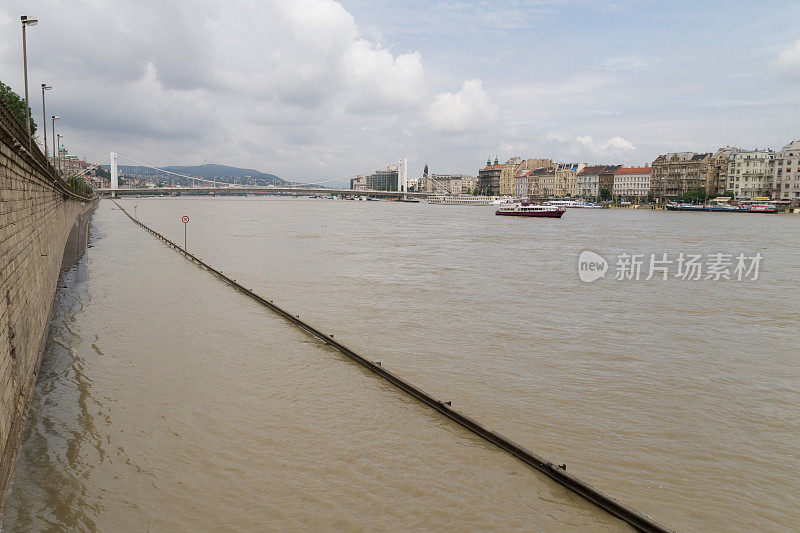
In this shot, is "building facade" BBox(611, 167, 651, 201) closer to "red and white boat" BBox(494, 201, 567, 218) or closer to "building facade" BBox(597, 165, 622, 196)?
"building facade" BBox(597, 165, 622, 196)

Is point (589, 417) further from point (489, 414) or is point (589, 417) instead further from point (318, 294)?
point (318, 294)

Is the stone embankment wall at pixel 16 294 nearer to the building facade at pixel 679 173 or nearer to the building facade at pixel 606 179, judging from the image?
the building facade at pixel 679 173

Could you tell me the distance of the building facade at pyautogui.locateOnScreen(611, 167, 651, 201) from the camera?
422 feet

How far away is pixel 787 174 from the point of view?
335ft

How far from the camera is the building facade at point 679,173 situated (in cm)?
11425

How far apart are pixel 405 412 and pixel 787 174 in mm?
120402

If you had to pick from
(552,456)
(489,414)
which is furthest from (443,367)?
(552,456)

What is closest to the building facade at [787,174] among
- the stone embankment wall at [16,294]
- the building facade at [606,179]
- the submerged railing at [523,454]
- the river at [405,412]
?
the building facade at [606,179]

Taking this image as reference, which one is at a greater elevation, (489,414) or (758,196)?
(758,196)

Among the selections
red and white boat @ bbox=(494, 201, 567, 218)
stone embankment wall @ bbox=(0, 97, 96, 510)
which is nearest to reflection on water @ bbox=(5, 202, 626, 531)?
stone embankment wall @ bbox=(0, 97, 96, 510)

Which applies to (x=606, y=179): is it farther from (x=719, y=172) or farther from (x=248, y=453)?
(x=248, y=453)

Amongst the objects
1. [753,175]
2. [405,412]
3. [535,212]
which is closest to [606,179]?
[753,175]

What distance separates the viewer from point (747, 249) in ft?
110

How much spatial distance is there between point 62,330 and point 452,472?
924 centimetres
